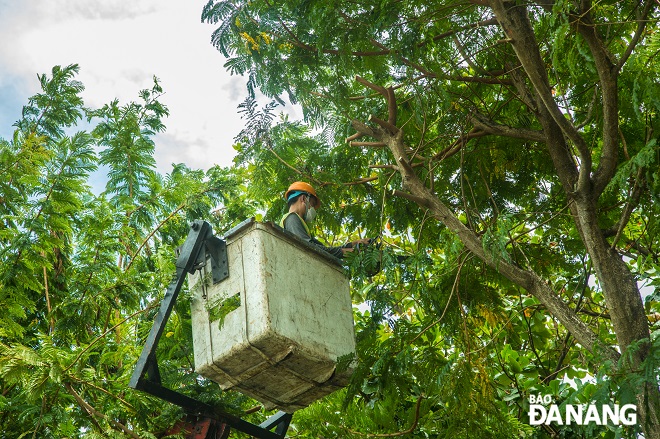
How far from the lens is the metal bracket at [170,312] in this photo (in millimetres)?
4340

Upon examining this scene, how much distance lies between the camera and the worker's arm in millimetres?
→ 5145

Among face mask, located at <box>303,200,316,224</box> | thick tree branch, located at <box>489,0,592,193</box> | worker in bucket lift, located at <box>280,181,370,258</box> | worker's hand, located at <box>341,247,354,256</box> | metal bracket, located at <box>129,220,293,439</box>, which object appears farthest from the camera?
face mask, located at <box>303,200,316,224</box>

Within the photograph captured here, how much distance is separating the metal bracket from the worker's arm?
2.15 ft

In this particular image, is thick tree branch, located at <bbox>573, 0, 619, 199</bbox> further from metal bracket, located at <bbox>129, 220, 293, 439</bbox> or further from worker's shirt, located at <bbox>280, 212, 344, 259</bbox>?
metal bracket, located at <bbox>129, 220, 293, 439</bbox>

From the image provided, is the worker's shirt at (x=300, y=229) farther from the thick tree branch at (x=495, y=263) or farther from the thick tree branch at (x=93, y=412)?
the thick tree branch at (x=93, y=412)

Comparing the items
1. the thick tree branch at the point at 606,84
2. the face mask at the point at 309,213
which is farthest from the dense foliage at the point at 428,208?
the face mask at the point at 309,213

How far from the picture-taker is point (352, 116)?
593 cm

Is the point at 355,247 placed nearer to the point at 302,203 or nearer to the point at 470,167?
the point at 302,203

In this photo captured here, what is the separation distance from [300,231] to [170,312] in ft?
3.65

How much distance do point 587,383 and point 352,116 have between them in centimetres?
247

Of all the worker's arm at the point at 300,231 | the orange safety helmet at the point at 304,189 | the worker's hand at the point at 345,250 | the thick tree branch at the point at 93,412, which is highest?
the orange safety helmet at the point at 304,189

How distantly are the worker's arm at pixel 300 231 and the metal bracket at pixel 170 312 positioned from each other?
65 centimetres

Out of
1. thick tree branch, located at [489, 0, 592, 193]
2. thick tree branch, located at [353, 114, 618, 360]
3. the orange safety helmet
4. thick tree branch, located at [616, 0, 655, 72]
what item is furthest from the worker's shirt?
thick tree branch, located at [616, 0, 655, 72]

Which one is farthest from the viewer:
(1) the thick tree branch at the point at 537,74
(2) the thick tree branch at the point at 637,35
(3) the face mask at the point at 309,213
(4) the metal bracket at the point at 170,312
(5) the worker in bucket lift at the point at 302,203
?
(3) the face mask at the point at 309,213
